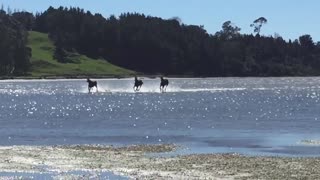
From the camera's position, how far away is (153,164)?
36594mm

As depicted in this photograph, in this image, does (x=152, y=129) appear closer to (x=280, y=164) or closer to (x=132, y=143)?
(x=132, y=143)

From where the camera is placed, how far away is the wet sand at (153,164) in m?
32.8

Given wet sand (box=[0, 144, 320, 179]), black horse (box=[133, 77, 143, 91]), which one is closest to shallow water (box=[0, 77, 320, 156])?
wet sand (box=[0, 144, 320, 179])

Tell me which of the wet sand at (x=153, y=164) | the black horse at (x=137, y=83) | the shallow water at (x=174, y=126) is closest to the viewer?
the wet sand at (x=153, y=164)

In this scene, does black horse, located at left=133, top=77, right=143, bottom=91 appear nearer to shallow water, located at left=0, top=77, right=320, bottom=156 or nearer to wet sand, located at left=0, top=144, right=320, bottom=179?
shallow water, located at left=0, top=77, right=320, bottom=156

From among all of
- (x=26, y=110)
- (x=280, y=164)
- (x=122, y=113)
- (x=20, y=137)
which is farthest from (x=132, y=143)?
(x=26, y=110)

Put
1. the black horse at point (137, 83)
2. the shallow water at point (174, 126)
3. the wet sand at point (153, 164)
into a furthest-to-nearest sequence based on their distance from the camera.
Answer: the black horse at point (137, 83) → the shallow water at point (174, 126) → the wet sand at point (153, 164)

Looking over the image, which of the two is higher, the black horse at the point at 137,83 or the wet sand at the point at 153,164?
the black horse at the point at 137,83

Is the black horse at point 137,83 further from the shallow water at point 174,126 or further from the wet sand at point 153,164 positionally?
the wet sand at point 153,164

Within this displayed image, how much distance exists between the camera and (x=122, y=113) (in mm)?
79188

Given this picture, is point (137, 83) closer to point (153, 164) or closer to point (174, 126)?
point (174, 126)

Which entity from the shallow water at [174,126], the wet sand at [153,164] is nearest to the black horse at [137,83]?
the shallow water at [174,126]

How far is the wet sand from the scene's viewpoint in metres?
32.8

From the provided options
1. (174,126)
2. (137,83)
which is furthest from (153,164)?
(137,83)
